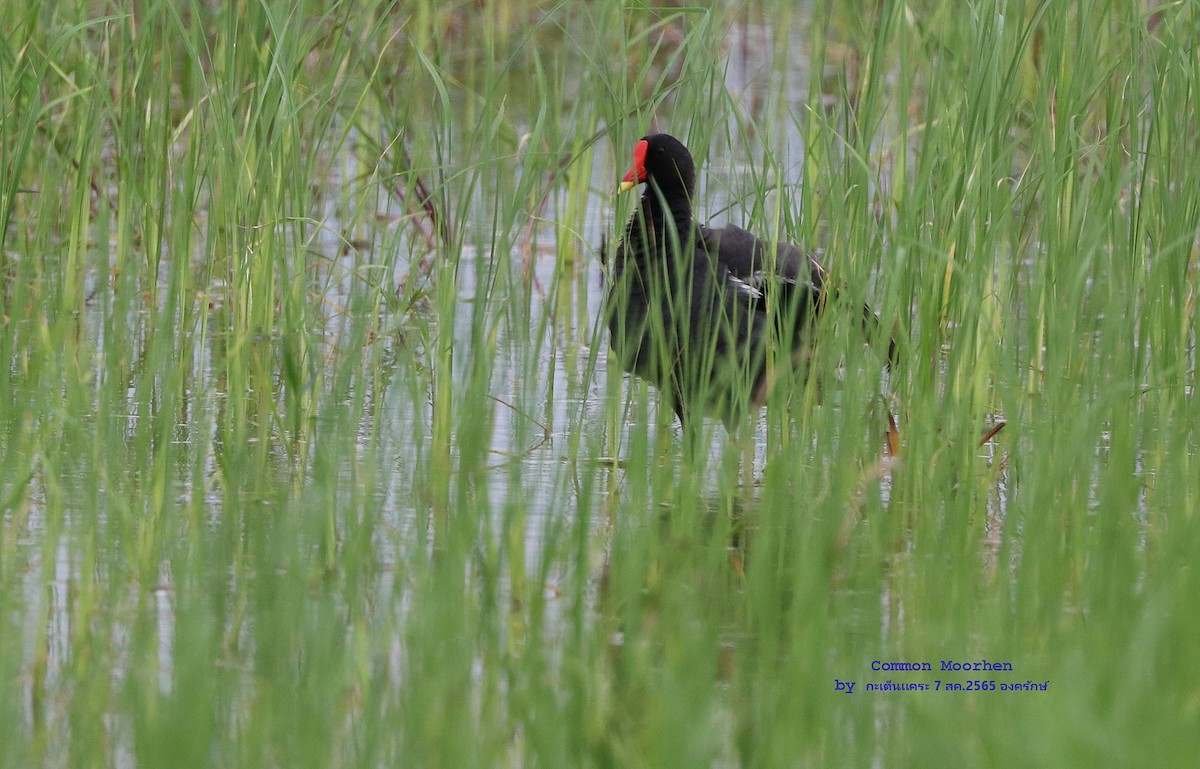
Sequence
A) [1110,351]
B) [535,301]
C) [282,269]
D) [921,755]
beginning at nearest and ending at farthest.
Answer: [921,755], [1110,351], [282,269], [535,301]

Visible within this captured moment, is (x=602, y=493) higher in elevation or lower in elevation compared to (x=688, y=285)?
lower

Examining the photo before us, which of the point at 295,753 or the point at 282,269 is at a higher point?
the point at 282,269

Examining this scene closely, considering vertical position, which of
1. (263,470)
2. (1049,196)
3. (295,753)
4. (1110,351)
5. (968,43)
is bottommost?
(295,753)

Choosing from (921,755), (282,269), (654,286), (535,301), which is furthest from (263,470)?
(535,301)

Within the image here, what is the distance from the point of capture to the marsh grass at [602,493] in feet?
8.23

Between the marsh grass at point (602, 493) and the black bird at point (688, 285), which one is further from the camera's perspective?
the black bird at point (688, 285)

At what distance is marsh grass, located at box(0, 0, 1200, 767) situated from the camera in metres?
2.51

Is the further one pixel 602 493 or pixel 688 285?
pixel 688 285

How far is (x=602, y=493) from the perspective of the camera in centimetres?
416

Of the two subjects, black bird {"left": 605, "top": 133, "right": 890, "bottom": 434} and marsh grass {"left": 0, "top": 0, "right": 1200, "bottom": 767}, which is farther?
black bird {"left": 605, "top": 133, "right": 890, "bottom": 434}

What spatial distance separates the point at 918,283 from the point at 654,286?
0.75 m

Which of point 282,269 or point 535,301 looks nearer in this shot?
point 282,269

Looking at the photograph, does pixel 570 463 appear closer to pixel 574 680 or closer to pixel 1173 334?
pixel 574 680

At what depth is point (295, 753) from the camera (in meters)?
2.36
